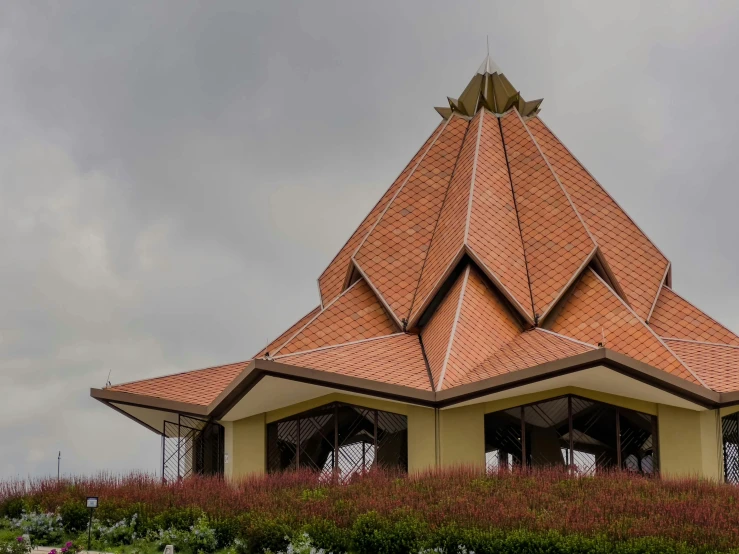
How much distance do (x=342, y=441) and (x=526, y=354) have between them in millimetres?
4225

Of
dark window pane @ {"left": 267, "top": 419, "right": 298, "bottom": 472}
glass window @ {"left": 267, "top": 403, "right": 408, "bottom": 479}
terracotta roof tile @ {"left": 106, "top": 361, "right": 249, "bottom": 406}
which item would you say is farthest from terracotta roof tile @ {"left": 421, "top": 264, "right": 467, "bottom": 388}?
terracotta roof tile @ {"left": 106, "top": 361, "right": 249, "bottom": 406}

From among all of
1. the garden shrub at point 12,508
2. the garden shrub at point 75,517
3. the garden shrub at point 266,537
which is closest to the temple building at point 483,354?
the garden shrub at point 12,508

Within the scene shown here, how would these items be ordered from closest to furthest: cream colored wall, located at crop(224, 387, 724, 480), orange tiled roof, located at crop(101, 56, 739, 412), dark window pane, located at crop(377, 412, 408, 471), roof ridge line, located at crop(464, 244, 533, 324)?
cream colored wall, located at crop(224, 387, 724, 480) < dark window pane, located at crop(377, 412, 408, 471) < orange tiled roof, located at crop(101, 56, 739, 412) < roof ridge line, located at crop(464, 244, 533, 324)

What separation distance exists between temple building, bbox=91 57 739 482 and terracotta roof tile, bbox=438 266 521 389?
5 centimetres

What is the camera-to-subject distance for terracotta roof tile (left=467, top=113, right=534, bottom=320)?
24984 millimetres

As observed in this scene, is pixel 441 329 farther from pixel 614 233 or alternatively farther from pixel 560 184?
pixel 614 233

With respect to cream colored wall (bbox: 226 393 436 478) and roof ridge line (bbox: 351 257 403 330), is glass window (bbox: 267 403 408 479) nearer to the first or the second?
cream colored wall (bbox: 226 393 436 478)

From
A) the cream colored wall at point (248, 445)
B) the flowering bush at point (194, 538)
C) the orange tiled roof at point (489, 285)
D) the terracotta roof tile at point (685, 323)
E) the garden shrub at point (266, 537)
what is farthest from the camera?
the terracotta roof tile at point (685, 323)

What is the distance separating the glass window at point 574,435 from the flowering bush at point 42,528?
8.53 m

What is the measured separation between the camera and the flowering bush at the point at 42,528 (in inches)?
655

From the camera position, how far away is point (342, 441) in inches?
859

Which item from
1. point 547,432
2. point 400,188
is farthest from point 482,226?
point 547,432

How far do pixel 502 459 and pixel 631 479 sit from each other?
4.80m

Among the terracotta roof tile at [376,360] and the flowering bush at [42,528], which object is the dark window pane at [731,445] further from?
the flowering bush at [42,528]
